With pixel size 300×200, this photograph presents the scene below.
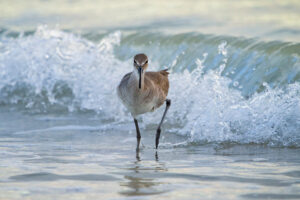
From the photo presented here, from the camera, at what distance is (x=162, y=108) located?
9.33 meters

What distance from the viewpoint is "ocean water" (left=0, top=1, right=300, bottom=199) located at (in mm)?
5227

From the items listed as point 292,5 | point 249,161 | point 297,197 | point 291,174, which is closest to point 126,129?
point 249,161

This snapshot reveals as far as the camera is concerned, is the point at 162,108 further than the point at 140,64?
Yes

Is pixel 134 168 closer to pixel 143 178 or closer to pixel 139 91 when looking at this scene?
pixel 143 178

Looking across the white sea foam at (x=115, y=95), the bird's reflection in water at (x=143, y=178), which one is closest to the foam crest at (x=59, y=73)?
the white sea foam at (x=115, y=95)

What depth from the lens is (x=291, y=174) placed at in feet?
17.8

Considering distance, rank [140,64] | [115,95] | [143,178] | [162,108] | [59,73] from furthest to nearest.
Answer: [59,73]
[115,95]
[162,108]
[140,64]
[143,178]

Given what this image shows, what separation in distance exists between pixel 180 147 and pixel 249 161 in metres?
1.13

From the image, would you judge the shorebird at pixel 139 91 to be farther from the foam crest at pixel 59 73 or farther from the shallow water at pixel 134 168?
the foam crest at pixel 59 73

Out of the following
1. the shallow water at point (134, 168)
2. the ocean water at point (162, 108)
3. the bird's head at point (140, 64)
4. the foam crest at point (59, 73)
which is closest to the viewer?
the shallow water at point (134, 168)

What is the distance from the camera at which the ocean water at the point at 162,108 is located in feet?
17.1

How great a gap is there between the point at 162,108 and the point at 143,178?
4.01 m

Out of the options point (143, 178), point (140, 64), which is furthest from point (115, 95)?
point (143, 178)

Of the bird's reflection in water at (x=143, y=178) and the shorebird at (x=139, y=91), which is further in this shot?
the shorebird at (x=139, y=91)
